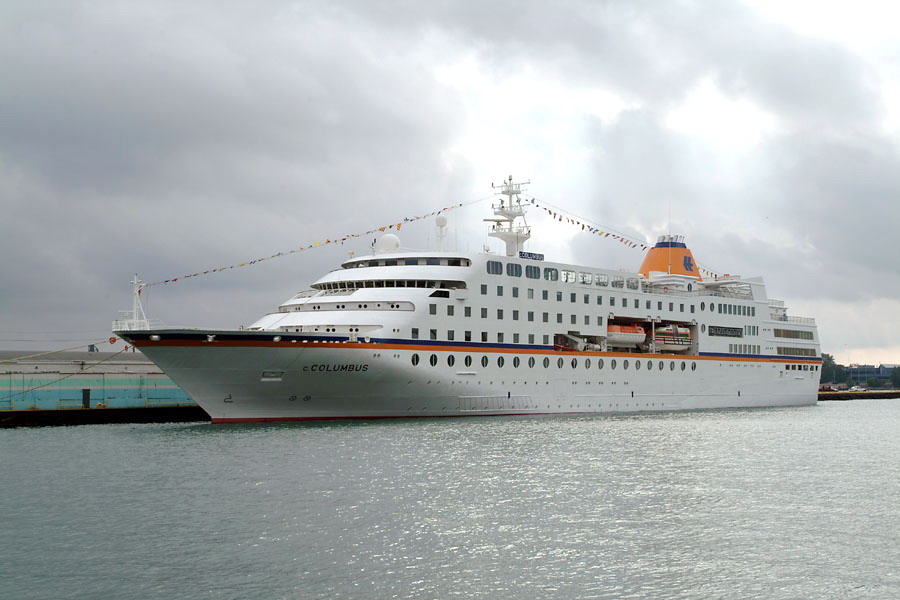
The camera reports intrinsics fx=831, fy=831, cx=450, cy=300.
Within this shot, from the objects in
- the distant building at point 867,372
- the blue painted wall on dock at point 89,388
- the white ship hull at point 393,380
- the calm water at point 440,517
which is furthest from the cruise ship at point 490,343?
the distant building at point 867,372

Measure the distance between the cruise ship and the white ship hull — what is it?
0.18ft

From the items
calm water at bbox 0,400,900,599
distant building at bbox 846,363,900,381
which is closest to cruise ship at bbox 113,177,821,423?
calm water at bbox 0,400,900,599

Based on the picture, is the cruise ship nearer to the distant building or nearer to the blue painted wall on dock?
the blue painted wall on dock

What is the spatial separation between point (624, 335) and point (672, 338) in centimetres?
414

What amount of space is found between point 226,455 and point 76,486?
5.17 m

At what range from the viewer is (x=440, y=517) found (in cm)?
1766

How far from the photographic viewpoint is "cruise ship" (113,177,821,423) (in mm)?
31766

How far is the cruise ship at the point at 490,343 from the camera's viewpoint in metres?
31.8

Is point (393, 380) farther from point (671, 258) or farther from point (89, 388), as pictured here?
point (671, 258)

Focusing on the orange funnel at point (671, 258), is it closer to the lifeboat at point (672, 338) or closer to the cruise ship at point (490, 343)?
the cruise ship at point (490, 343)

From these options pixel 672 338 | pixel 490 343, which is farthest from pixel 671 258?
pixel 490 343

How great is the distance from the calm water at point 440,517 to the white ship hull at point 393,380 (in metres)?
2.38

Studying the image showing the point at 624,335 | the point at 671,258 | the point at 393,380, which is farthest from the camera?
the point at 671,258

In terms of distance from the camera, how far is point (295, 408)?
32.6m
